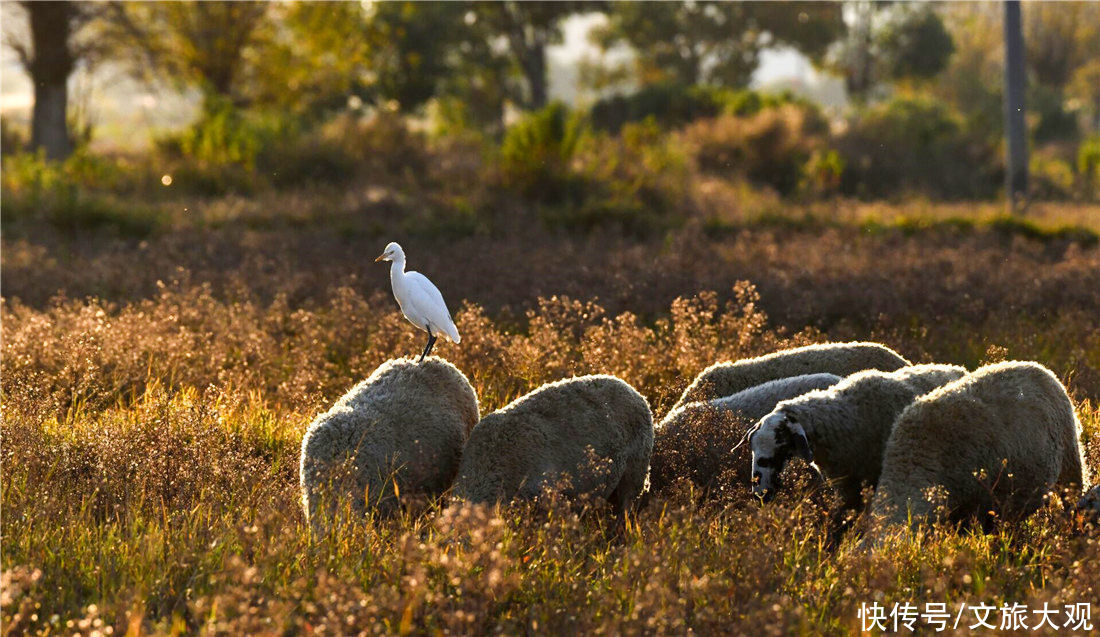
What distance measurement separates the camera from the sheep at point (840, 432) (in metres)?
5.41

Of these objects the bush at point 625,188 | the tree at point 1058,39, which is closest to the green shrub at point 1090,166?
the bush at point 625,188

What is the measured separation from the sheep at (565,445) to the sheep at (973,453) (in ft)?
4.41

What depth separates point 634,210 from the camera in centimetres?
1855

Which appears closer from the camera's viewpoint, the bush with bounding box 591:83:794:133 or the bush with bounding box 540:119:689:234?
the bush with bounding box 540:119:689:234

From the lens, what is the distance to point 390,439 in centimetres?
586

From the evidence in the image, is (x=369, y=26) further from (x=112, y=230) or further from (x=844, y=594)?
(x=844, y=594)

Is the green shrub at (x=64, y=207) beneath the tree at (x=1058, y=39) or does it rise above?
beneath

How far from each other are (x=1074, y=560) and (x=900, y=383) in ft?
4.81

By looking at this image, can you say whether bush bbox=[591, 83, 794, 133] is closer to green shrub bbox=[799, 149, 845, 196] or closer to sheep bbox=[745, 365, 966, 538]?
green shrub bbox=[799, 149, 845, 196]

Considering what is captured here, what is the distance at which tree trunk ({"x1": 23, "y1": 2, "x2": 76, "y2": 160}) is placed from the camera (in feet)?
82.8

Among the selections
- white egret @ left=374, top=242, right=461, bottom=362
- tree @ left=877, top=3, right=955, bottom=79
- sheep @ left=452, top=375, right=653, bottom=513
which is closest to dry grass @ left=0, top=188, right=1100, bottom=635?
sheep @ left=452, top=375, right=653, bottom=513

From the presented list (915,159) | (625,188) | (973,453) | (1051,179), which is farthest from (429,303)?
(1051,179)

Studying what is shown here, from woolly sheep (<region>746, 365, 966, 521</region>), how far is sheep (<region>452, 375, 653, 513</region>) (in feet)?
2.40

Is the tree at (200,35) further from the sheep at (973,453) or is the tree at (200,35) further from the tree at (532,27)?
the sheep at (973,453)
